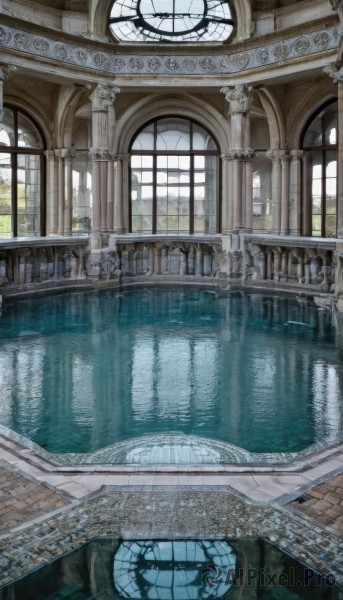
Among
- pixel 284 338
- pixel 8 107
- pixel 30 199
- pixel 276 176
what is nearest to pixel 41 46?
pixel 8 107

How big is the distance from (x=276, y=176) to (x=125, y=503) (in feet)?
49.4

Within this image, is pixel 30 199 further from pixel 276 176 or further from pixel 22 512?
pixel 22 512

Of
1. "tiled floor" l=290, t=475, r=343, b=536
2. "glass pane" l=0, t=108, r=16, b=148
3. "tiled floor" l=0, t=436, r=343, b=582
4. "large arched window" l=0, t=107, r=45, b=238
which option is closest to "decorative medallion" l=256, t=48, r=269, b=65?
"large arched window" l=0, t=107, r=45, b=238

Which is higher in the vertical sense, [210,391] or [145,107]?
[145,107]

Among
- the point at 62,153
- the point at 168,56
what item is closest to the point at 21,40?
the point at 168,56

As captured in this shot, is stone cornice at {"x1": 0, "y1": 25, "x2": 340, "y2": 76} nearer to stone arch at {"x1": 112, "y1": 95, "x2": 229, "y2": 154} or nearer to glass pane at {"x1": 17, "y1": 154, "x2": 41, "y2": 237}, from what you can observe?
stone arch at {"x1": 112, "y1": 95, "x2": 229, "y2": 154}

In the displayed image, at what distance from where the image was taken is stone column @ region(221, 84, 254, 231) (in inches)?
629

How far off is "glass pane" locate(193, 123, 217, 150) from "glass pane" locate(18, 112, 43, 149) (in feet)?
14.5

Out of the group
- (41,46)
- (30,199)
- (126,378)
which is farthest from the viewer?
(30,199)

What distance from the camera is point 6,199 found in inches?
729

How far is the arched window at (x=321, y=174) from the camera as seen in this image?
A: 1789 cm

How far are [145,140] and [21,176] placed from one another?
369 centimetres

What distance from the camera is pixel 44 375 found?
25.9ft

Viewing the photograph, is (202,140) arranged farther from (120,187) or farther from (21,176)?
(21,176)
